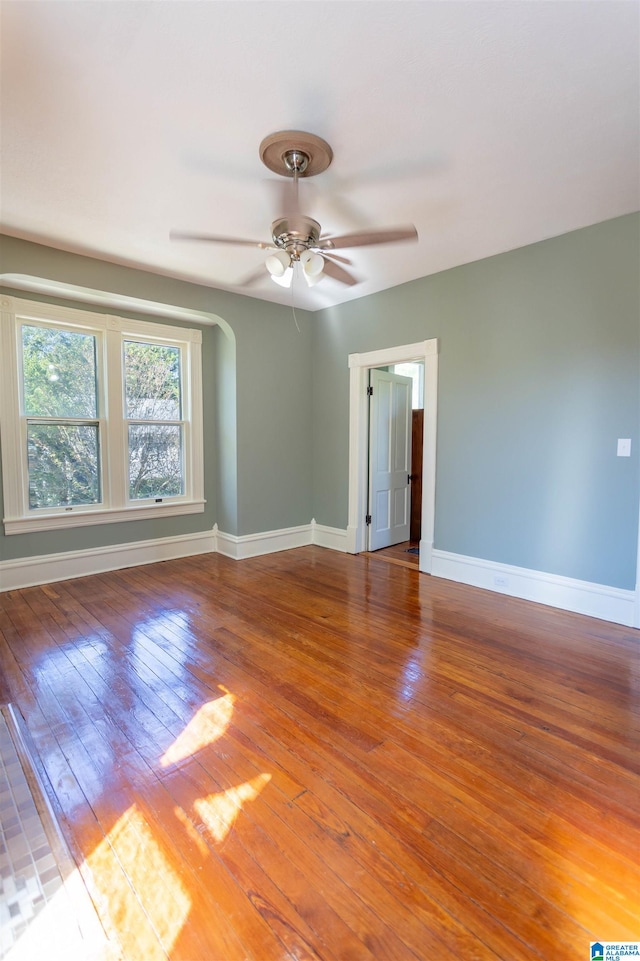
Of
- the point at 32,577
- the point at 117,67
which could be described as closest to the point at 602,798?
the point at 117,67

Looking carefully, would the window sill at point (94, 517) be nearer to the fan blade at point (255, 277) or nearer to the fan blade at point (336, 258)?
the fan blade at point (255, 277)

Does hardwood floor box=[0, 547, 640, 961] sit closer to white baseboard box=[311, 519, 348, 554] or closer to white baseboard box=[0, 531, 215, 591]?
white baseboard box=[0, 531, 215, 591]

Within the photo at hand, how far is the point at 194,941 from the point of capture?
1175 mm

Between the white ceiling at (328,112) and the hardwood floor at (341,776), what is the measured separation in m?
2.85

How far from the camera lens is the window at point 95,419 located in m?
3.86

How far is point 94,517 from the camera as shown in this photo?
4293 millimetres

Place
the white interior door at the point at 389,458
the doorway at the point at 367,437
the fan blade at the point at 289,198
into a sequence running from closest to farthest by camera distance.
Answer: the fan blade at the point at 289,198 → the doorway at the point at 367,437 → the white interior door at the point at 389,458

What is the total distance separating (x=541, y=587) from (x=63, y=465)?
4.40 metres

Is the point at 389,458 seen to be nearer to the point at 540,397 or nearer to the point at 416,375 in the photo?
the point at 540,397

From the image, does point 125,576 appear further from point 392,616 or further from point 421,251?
point 421,251

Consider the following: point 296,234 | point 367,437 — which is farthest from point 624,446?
point 296,234

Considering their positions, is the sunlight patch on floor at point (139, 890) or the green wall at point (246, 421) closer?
the sunlight patch on floor at point (139, 890)

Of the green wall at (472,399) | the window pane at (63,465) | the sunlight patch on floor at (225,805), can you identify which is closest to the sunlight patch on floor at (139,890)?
the sunlight patch on floor at (225,805)

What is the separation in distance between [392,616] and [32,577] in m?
3.22
